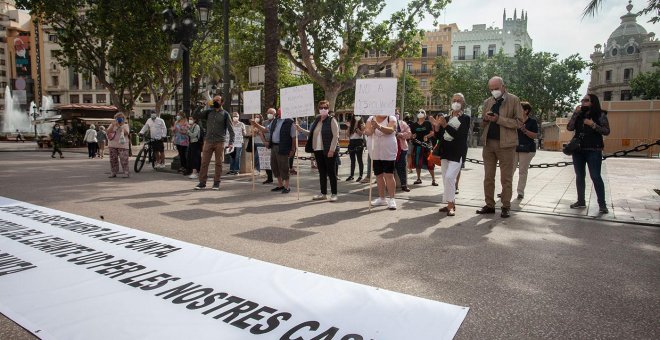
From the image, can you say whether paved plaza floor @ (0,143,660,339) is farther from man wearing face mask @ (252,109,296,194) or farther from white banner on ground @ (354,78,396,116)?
white banner on ground @ (354,78,396,116)

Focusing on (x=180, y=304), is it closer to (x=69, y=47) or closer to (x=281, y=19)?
(x=281, y=19)

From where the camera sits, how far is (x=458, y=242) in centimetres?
533

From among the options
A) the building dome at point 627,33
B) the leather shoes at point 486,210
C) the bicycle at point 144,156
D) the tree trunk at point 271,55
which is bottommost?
the leather shoes at point 486,210

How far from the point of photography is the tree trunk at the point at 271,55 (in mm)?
13344

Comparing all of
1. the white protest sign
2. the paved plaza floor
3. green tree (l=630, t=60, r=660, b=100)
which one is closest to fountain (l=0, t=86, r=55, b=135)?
the white protest sign

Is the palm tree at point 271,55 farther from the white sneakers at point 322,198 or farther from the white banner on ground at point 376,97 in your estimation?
the white banner on ground at point 376,97

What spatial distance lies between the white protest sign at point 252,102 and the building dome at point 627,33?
87.4 metres

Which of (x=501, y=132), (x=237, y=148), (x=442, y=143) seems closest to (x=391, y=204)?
(x=442, y=143)

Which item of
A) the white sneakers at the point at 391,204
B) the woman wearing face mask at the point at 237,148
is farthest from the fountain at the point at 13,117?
the white sneakers at the point at 391,204

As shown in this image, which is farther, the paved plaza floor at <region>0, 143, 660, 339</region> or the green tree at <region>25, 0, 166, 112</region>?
the green tree at <region>25, 0, 166, 112</region>

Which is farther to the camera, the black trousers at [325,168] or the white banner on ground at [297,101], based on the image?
the white banner on ground at [297,101]

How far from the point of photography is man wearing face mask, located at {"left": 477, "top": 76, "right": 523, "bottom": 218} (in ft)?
21.7

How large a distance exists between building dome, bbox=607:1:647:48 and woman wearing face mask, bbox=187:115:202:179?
87489 mm

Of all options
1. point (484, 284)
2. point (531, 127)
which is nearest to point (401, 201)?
point (531, 127)
